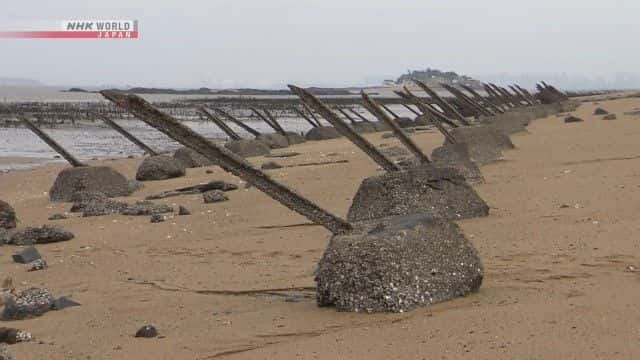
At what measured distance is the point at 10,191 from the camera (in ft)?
52.6

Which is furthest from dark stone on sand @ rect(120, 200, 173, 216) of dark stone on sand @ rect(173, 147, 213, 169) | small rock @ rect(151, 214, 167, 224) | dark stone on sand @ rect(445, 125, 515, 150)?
dark stone on sand @ rect(173, 147, 213, 169)

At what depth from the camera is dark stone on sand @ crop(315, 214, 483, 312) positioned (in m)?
4.77

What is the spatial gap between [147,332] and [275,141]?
804 inches

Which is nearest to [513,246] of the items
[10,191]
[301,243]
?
[301,243]

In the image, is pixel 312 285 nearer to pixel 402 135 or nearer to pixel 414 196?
pixel 414 196

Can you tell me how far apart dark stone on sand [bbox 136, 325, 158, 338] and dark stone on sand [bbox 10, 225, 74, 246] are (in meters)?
4.44

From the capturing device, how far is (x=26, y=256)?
25.4 feet

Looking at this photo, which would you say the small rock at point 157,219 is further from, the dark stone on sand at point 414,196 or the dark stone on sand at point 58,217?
the dark stone on sand at point 414,196

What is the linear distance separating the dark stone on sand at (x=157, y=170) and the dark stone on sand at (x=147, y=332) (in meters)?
11.2

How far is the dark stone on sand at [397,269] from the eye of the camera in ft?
15.6

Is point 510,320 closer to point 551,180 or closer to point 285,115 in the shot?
point 551,180

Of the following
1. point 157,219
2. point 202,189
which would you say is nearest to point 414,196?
point 157,219

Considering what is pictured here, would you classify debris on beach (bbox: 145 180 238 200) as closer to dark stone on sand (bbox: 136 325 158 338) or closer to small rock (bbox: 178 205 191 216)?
small rock (bbox: 178 205 191 216)

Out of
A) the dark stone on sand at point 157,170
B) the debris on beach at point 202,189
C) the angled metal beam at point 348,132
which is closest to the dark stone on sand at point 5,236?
the debris on beach at point 202,189
